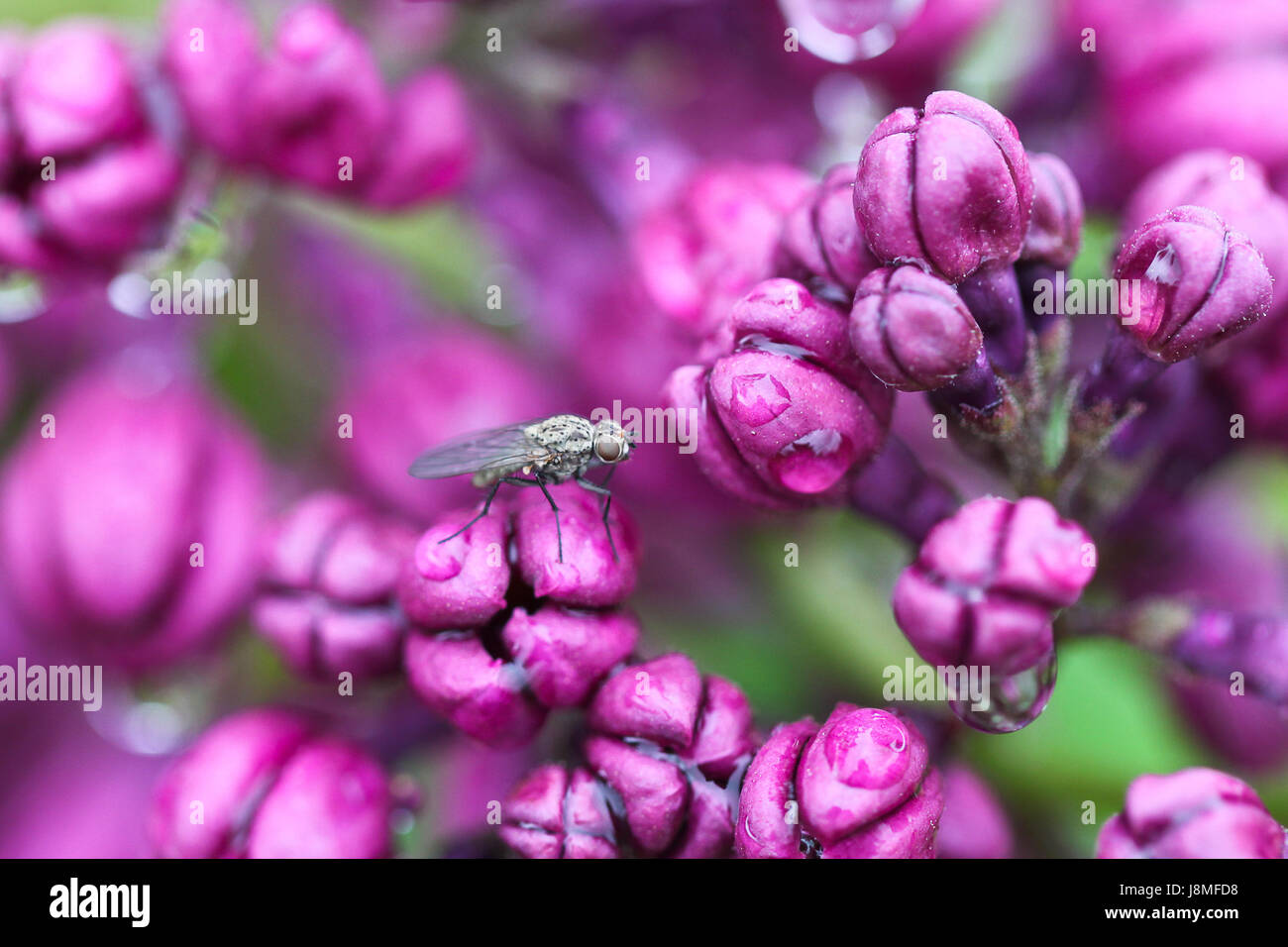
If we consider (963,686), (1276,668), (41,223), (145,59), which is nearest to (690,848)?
(963,686)

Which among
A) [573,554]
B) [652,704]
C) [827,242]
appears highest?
[827,242]

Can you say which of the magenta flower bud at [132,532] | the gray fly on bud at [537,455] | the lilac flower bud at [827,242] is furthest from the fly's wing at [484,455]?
the magenta flower bud at [132,532]

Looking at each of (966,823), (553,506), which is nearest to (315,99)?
(553,506)

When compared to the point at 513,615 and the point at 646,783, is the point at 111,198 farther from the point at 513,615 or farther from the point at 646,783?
the point at 646,783

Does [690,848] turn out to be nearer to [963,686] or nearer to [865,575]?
[963,686]

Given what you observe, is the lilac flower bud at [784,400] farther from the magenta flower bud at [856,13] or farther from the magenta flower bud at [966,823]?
the magenta flower bud at [856,13]
